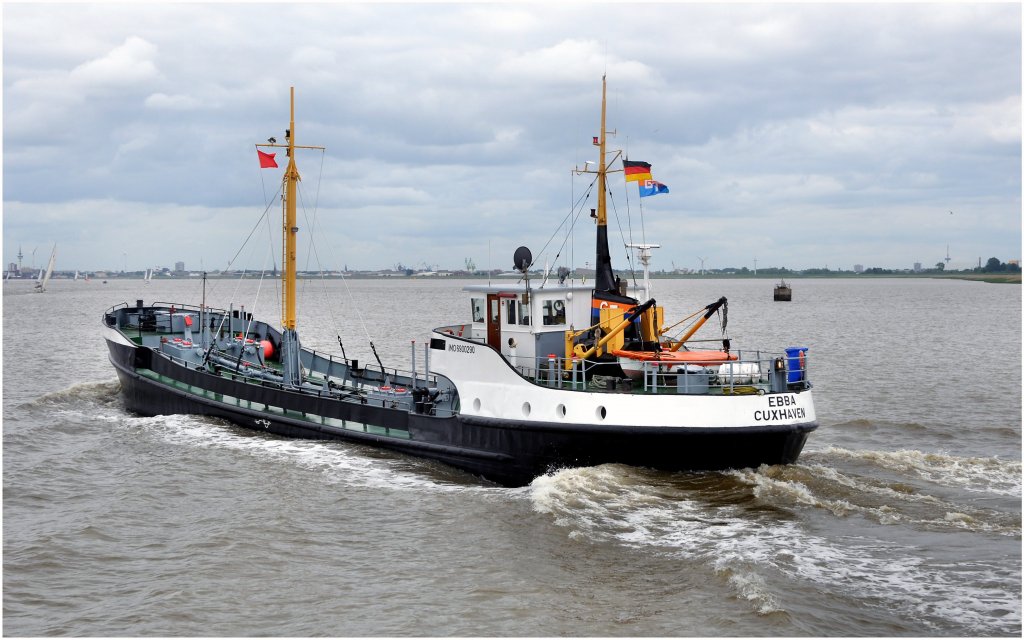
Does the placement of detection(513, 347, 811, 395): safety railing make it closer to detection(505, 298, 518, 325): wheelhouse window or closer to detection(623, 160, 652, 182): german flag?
detection(505, 298, 518, 325): wheelhouse window

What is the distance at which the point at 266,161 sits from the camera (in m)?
27.0

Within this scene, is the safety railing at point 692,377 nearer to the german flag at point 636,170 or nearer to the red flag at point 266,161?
the german flag at point 636,170

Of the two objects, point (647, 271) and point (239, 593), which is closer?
point (239, 593)

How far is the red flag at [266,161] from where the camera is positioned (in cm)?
2691

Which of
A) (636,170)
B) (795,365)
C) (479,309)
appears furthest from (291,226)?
(795,365)

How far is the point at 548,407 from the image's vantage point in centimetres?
1942

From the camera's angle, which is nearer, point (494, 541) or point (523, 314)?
point (494, 541)

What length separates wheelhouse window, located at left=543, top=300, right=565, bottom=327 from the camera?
71.4ft

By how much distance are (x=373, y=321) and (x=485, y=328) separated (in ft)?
208

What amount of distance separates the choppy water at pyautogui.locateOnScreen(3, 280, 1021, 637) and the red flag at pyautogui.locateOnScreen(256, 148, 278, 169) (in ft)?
26.2

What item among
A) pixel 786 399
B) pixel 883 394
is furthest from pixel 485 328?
pixel 883 394

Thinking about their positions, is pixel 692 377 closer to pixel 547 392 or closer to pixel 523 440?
pixel 547 392

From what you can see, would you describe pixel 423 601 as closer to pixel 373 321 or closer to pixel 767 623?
pixel 767 623

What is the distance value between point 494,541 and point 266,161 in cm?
1552
